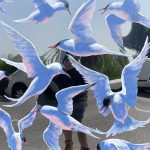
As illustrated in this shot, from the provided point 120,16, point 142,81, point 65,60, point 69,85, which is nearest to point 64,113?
point 69,85

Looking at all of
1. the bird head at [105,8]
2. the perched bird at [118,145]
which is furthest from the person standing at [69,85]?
the bird head at [105,8]

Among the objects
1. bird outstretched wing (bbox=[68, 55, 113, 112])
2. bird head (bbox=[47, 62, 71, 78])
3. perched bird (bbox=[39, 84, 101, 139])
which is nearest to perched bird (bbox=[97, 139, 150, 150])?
perched bird (bbox=[39, 84, 101, 139])

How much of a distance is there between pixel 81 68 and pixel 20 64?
26 centimetres

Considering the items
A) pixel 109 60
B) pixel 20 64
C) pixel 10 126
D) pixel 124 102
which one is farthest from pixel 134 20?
pixel 10 126

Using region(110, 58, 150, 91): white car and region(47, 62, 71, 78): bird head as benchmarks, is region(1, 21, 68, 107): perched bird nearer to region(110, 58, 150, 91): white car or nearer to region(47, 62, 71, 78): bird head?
region(47, 62, 71, 78): bird head

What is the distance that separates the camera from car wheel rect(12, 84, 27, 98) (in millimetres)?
2307

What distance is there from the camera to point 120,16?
2139 millimetres

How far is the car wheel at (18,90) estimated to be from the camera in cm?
231

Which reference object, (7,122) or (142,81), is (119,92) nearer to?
(142,81)

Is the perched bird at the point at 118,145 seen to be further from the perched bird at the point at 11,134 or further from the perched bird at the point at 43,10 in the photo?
the perched bird at the point at 43,10

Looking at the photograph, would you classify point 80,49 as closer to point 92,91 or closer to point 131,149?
point 92,91

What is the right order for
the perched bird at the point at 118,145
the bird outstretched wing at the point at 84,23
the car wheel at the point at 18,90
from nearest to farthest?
the bird outstretched wing at the point at 84,23 < the perched bird at the point at 118,145 < the car wheel at the point at 18,90

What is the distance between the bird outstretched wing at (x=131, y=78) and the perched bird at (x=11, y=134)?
1.66 ft

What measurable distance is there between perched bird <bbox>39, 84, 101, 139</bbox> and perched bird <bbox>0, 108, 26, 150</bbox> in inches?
7.1
